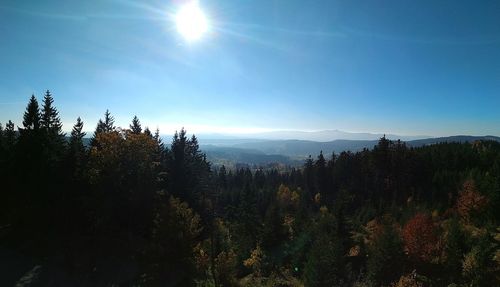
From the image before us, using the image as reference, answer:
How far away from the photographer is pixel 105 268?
88.4 ft

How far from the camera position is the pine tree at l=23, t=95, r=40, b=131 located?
3803 cm

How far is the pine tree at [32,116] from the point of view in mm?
38031

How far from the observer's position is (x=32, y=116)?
127 ft

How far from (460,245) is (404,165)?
39378mm

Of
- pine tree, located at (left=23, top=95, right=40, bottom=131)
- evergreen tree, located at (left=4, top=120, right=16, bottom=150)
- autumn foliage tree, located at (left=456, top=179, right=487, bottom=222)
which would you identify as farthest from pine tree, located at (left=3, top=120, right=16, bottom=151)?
autumn foliage tree, located at (left=456, top=179, right=487, bottom=222)

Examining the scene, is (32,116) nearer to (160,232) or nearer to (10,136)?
(10,136)

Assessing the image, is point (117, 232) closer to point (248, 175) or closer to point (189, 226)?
point (189, 226)

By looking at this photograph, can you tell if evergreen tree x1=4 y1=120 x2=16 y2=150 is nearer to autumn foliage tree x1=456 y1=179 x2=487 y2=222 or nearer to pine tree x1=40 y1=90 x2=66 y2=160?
pine tree x1=40 y1=90 x2=66 y2=160

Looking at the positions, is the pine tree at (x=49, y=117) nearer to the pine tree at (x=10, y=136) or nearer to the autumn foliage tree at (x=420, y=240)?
the pine tree at (x=10, y=136)

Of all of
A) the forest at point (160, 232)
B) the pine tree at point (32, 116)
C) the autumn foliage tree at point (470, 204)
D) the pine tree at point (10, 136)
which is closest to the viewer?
the forest at point (160, 232)

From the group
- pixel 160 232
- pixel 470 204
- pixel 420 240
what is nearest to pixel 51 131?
pixel 160 232

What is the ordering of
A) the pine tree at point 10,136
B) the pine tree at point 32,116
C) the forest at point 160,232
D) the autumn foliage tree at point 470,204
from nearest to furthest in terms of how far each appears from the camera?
the forest at point 160,232 → the pine tree at point 32,116 → the pine tree at point 10,136 → the autumn foliage tree at point 470,204

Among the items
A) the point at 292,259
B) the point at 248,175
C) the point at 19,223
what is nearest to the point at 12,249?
the point at 19,223

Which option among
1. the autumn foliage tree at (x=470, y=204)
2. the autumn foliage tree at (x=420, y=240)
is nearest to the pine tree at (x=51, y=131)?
the autumn foliage tree at (x=420, y=240)
